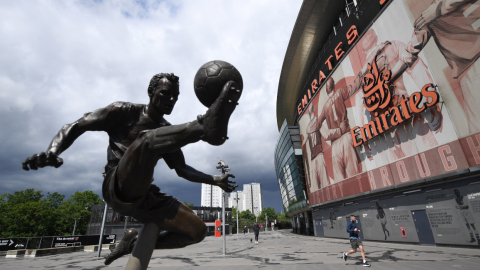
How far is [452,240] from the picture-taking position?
12.4m

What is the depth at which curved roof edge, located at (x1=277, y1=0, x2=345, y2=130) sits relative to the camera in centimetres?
2867

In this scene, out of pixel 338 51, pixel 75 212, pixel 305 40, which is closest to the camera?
pixel 338 51

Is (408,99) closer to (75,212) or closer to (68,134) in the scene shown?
(68,134)

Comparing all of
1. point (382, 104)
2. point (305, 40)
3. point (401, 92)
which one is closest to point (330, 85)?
point (382, 104)

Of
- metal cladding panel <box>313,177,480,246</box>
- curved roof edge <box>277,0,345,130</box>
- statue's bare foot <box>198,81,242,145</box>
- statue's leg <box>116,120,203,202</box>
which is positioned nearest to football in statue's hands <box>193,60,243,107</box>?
statue's bare foot <box>198,81,242,145</box>

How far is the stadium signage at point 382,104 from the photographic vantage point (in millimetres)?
13464

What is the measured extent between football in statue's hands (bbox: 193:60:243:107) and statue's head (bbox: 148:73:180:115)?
1.15 ft

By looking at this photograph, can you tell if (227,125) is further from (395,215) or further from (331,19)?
(331,19)

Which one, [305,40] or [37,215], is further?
[37,215]

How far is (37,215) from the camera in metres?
43.8

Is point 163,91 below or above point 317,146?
below

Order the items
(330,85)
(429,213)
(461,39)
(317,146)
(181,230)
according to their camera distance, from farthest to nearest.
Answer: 1. (317,146)
2. (330,85)
3. (429,213)
4. (461,39)
5. (181,230)

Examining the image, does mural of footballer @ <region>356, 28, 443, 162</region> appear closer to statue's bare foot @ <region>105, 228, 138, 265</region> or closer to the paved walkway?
the paved walkway

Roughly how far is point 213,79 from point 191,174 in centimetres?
130
